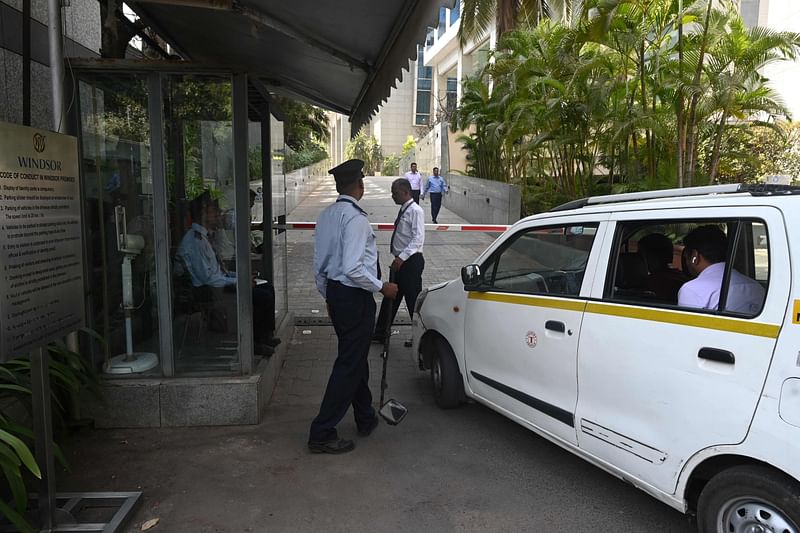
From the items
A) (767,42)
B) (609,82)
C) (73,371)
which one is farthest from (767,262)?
(609,82)

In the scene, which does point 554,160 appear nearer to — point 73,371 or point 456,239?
point 456,239

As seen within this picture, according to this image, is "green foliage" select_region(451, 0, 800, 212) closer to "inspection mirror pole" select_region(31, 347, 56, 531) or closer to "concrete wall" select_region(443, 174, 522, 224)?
"concrete wall" select_region(443, 174, 522, 224)

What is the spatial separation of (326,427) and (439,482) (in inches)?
34.3

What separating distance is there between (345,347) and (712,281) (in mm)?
2279

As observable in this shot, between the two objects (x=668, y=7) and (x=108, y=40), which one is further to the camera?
(x=668, y=7)

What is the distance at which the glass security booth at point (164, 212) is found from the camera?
4523mm

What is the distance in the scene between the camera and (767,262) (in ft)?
8.98

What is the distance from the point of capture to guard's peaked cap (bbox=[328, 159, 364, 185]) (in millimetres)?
4254

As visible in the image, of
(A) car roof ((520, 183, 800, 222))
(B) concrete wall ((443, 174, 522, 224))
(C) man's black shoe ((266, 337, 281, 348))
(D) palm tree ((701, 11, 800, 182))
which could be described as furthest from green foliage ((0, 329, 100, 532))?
(B) concrete wall ((443, 174, 522, 224))

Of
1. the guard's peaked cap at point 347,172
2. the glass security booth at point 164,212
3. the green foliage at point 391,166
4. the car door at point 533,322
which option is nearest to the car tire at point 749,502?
the car door at point 533,322

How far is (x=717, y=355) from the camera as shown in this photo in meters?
2.72

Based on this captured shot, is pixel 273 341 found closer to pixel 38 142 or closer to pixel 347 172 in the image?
pixel 347 172

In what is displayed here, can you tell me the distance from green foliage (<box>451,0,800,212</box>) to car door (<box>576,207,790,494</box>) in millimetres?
8626

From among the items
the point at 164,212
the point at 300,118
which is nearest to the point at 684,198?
the point at 164,212
